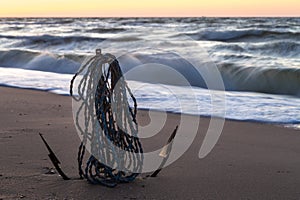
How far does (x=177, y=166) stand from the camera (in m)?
3.07

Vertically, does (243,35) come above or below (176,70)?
above

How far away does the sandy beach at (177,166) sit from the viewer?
2500mm

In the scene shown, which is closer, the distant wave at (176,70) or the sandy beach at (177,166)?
the sandy beach at (177,166)

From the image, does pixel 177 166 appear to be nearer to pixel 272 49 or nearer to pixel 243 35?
pixel 272 49

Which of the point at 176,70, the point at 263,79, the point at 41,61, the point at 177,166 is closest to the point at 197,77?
the point at 263,79

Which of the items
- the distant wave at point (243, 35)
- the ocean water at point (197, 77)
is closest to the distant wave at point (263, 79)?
the ocean water at point (197, 77)

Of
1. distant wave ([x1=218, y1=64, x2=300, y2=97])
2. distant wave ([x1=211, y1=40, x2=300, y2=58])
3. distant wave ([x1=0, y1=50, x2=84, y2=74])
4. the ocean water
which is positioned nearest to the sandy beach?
the ocean water

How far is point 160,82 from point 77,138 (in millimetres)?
4857

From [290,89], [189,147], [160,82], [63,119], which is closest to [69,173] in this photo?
[189,147]

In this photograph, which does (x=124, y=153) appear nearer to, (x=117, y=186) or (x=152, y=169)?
(x=117, y=186)

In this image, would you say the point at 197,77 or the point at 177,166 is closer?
the point at 177,166

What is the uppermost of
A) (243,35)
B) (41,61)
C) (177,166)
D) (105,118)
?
(105,118)

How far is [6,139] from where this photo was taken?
12.0 feet

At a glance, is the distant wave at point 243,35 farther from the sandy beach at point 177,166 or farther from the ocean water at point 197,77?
the sandy beach at point 177,166
